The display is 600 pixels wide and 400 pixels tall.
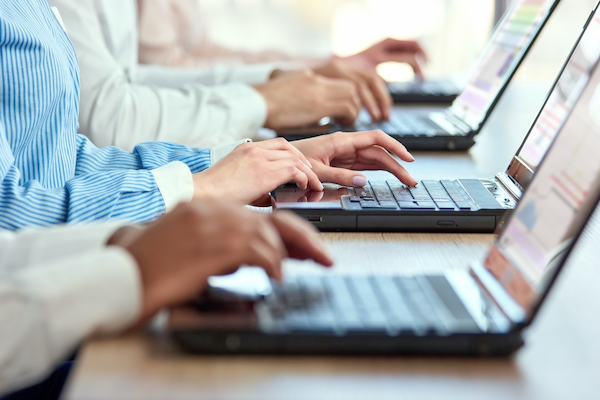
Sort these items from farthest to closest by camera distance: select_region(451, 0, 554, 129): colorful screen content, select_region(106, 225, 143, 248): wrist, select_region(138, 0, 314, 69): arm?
select_region(138, 0, 314, 69): arm
select_region(451, 0, 554, 129): colorful screen content
select_region(106, 225, 143, 248): wrist

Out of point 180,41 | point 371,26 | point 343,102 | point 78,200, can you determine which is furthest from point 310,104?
point 371,26

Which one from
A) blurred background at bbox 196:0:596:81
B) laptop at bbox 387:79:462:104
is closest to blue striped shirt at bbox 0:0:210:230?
laptop at bbox 387:79:462:104

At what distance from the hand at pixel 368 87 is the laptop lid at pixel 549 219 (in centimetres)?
68

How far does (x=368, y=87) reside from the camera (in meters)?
1.37

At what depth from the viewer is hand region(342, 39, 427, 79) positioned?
177cm

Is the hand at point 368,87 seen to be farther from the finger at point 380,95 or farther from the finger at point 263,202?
the finger at point 263,202

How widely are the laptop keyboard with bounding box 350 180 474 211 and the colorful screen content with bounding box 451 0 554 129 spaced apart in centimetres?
36

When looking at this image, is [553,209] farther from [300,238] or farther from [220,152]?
[220,152]

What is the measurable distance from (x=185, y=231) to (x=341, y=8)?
3.28 metres

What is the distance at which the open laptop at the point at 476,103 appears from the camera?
1.14m

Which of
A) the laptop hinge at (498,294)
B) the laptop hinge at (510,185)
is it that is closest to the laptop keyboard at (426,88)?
the laptop hinge at (510,185)

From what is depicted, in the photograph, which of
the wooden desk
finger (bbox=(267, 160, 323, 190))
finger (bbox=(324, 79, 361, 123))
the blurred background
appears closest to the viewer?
the wooden desk

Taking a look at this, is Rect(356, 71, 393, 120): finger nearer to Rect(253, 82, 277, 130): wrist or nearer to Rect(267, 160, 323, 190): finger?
Rect(253, 82, 277, 130): wrist

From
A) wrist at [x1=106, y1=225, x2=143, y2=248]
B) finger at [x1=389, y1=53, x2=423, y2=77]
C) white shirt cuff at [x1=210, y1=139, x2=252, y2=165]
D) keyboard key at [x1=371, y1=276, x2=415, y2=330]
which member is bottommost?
finger at [x1=389, y1=53, x2=423, y2=77]
